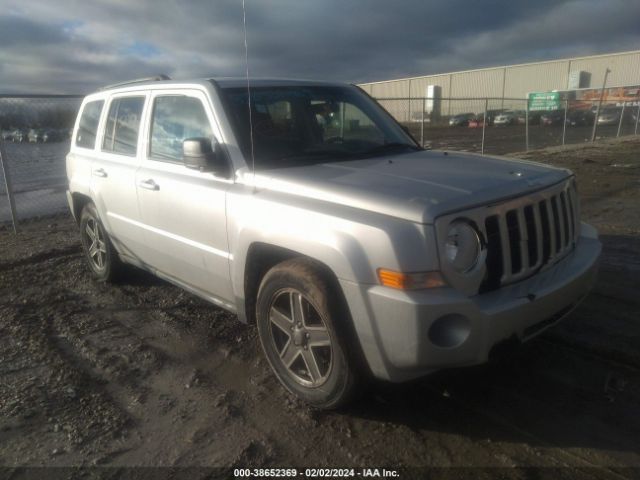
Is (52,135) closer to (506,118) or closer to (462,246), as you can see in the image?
(462,246)

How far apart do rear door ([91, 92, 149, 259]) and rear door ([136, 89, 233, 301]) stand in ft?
0.61

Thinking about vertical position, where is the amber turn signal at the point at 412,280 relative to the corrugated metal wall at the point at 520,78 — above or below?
below

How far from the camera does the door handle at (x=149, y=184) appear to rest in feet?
13.1

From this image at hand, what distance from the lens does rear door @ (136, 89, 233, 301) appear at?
3508 mm

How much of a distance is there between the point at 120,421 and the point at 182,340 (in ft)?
3.56

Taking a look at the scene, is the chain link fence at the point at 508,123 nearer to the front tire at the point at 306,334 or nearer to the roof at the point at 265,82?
the roof at the point at 265,82

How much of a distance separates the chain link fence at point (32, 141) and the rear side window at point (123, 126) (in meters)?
3.64

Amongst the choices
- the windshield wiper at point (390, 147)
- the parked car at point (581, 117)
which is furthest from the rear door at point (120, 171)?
the parked car at point (581, 117)

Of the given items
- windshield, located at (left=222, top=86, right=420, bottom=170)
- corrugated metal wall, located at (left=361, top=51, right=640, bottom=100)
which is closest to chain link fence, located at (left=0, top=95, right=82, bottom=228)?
windshield, located at (left=222, top=86, right=420, bottom=170)

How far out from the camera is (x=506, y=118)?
2833 centimetres

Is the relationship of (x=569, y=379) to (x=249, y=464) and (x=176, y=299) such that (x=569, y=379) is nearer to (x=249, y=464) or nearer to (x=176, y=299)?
(x=249, y=464)

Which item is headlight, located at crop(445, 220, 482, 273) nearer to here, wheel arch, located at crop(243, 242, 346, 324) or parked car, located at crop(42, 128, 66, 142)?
wheel arch, located at crop(243, 242, 346, 324)

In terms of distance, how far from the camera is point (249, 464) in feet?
8.54

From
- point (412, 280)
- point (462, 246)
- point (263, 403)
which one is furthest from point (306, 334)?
point (462, 246)
